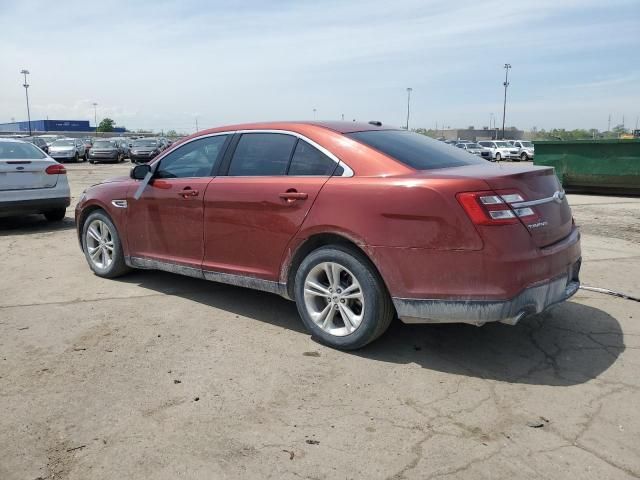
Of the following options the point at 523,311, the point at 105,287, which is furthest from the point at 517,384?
the point at 105,287

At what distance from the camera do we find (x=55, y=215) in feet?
33.2

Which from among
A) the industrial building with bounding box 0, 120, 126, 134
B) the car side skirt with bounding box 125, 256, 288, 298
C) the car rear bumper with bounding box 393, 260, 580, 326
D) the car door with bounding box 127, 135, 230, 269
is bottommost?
the car side skirt with bounding box 125, 256, 288, 298

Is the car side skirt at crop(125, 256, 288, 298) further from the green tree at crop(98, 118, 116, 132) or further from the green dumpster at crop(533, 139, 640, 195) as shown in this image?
the green tree at crop(98, 118, 116, 132)

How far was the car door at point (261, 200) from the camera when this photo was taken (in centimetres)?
415

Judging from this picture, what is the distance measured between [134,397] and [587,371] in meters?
2.86

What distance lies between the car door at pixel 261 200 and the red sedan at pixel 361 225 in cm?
1

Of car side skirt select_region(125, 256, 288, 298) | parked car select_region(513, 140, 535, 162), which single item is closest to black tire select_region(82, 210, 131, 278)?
car side skirt select_region(125, 256, 288, 298)

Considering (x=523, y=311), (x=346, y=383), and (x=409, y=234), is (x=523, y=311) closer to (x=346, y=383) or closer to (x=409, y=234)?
(x=409, y=234)

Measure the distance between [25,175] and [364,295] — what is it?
7.30 m

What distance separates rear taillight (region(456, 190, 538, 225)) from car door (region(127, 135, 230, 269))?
2.33 metres

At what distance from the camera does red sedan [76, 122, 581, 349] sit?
3445mm

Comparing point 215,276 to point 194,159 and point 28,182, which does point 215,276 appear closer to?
point 194,159

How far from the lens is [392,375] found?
364 cm

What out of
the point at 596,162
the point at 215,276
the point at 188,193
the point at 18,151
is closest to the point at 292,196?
the point at 215,276
